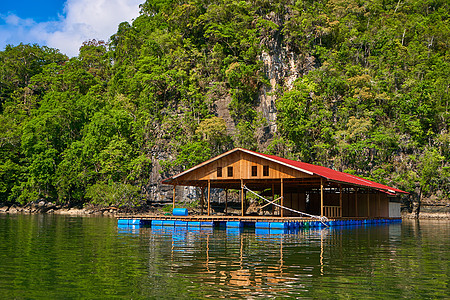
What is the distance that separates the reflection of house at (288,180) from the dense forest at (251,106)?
1380 centimetres

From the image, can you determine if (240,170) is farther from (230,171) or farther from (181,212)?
(181,212)

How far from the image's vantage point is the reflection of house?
3198 centimetres

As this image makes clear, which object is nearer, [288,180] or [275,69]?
[288,180]

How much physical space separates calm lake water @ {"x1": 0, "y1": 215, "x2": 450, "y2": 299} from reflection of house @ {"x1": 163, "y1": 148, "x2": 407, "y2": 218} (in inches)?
486

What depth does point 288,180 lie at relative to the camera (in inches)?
1348

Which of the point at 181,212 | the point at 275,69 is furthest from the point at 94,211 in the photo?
the point at 275,69

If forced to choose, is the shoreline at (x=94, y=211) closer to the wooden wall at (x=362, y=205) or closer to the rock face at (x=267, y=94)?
the rock face at (x=267, y=94)

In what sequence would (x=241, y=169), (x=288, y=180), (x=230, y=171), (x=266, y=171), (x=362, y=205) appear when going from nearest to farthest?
(x=266, y=171), (x=241, y=169), (x=230, y=171), (x=288, y=180), (x=362, y=205)

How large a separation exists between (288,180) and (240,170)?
157 inches

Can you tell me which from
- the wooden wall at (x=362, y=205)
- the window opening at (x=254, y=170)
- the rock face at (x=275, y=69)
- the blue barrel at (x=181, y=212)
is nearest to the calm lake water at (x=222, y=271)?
the window opening at (x=254, y=170)

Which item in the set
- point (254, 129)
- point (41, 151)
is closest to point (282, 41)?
point (254, 129)

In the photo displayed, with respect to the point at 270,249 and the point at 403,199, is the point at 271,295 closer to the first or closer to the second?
the point at 270,249

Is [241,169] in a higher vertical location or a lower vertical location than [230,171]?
higher

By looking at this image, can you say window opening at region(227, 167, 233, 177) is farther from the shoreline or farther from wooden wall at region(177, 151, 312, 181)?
the shoreline
